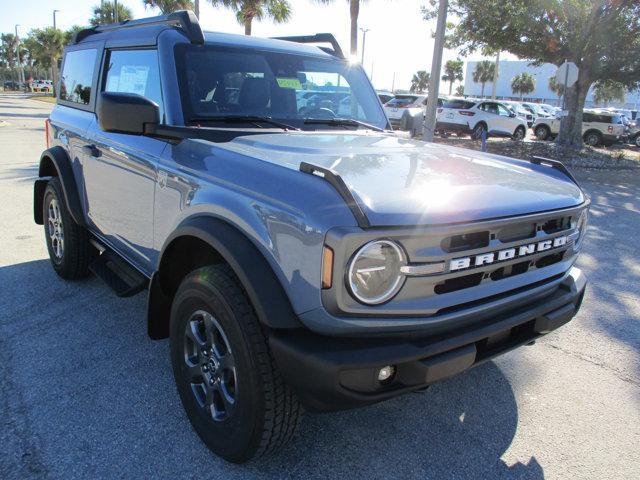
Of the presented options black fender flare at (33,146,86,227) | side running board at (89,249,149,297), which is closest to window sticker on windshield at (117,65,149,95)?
black fender flare at (33,146,86,227)

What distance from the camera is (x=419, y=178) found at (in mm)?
2314

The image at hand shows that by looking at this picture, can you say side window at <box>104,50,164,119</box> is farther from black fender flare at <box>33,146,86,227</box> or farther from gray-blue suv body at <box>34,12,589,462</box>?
black fender flare at <box>33,146,86,227</box>

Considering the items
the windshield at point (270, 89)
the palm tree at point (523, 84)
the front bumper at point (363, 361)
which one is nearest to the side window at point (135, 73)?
the windshield at point (270, 89)

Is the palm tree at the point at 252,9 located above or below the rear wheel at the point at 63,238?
above

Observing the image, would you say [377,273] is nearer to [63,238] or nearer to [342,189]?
[342,189]

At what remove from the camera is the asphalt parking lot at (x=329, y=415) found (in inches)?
94.3

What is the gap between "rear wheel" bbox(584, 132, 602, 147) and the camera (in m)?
24.7

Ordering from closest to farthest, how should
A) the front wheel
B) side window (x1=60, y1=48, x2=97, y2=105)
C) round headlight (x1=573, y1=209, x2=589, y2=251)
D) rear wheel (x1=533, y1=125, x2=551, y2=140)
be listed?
the front wheel < round headlight (x1=573, y1=209, x2=589, y2=251) < side window (x1=60, y1=48, x2=97, y2=105) < rear wheel (x1=533, y1=125, x2=551, y2=140)

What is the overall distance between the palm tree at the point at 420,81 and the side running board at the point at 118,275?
92010 millimetres

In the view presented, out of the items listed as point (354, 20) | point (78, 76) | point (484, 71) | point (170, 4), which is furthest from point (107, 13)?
point (484, 71)

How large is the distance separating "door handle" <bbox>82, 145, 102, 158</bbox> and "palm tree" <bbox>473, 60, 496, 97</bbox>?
83.5 m

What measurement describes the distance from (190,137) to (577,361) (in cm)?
286

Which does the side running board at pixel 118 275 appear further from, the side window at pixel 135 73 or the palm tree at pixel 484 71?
the palm tree at pixel 484 71

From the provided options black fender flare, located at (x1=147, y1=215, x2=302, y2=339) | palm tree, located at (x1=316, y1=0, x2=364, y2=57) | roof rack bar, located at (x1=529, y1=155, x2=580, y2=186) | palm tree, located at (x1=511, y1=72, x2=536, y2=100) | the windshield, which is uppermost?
palm tree, located at (x1=511, y1=72, x2=536, y2=100)
